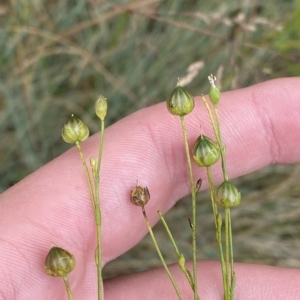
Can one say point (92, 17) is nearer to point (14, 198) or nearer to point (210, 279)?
point (14, 198)

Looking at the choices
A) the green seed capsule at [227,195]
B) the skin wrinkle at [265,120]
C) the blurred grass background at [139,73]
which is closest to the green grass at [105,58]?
the blurred grass background at [139,73]

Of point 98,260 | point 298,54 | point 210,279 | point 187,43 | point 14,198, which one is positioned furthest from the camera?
point 187,43

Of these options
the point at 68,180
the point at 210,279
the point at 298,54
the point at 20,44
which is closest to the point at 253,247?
the point at 210,279

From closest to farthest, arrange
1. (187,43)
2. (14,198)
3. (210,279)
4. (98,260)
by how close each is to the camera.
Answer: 1. (98,260)
2. (14,198)
3. (210,279)
4. (187,43)

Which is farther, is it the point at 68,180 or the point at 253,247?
the point at 253,247

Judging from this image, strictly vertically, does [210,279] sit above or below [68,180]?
below

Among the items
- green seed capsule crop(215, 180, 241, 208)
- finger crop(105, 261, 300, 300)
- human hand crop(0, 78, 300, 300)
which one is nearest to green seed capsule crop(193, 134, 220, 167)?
green seed capsule crop(215, 180, 241, 208)

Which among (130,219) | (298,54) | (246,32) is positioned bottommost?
(130,219)

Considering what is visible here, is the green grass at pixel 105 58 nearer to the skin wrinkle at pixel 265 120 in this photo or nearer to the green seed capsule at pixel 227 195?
the skin wrinkle at pixel 265 120
